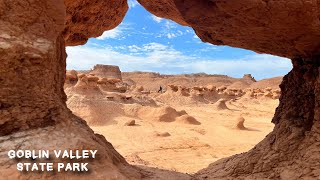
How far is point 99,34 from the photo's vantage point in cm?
679

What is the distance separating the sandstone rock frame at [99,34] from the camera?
311cm

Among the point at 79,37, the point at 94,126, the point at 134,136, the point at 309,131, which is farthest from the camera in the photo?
the point at 94,126

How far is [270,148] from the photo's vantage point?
16.8 feet

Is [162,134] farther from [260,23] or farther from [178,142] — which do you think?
[260,23]

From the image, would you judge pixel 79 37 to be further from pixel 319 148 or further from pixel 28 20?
pixel 319 148

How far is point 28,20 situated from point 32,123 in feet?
3.61

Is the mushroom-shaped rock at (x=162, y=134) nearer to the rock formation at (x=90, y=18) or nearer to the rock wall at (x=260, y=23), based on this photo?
the rock formation at (x=90, y=18)

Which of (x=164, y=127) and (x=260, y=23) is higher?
(x=260, y=23)

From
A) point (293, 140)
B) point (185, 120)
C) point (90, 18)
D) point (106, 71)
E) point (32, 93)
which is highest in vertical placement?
point (90, 18)

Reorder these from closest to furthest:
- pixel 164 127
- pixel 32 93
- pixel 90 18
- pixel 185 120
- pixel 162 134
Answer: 1. pixel 32 93
2. pixel 90 18
3. pixel 162 134
4. pixel 164 127
5. pixel 185 120

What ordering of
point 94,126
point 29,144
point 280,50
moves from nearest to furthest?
point 29,144 → point 280,50 → point 94,126

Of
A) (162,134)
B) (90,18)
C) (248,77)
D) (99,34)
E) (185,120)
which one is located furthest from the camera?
(248,77)

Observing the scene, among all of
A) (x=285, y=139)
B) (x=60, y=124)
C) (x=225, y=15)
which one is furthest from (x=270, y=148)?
(x=60, y=124)

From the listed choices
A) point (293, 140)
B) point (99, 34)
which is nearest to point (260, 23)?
point (293, 140)
